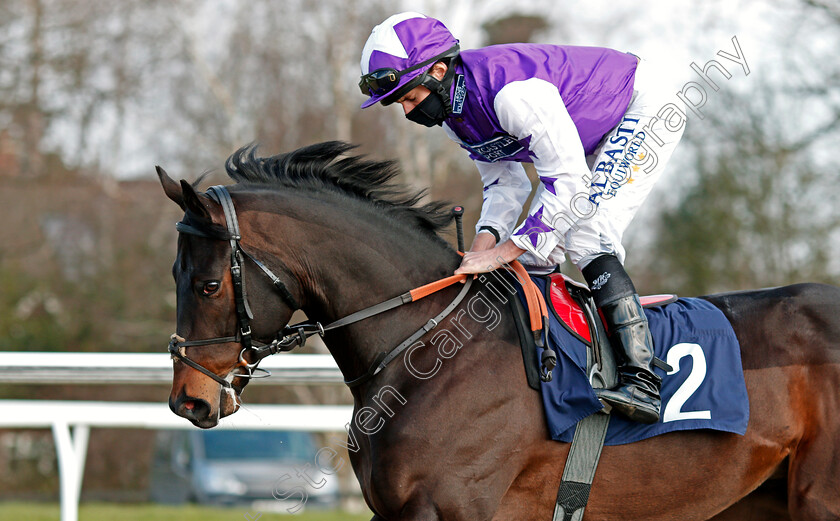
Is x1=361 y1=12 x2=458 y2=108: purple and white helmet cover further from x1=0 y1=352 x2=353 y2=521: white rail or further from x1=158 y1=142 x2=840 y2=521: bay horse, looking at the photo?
x1=0 y1=352 x2=353 y2=521: white rail

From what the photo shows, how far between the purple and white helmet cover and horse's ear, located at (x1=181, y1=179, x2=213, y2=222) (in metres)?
0.80

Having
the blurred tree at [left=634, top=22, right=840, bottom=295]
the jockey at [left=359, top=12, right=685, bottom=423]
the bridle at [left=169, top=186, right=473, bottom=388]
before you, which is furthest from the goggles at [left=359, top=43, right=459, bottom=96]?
the blurred tree at [left=634, top=22, right=840, bottom=295]

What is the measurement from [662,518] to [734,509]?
47 centimetres

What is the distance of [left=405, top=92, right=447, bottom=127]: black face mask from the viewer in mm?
3311

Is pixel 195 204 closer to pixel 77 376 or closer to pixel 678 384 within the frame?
pixel 678 384

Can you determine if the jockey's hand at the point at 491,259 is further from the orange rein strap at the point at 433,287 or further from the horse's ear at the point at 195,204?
the horse's ear at the point at 195,204

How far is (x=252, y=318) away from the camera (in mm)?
Answer: 2998

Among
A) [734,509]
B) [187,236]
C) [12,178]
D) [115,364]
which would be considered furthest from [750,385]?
[12,178]

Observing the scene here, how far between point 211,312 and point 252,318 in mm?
144

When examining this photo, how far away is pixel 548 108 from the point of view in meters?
3.14

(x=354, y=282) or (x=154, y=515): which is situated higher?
(x=354, y=282)

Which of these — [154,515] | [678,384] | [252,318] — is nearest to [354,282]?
[252,318]

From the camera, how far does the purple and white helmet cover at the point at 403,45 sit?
10.6 feet

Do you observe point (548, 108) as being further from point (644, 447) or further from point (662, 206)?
point (662, 206)
